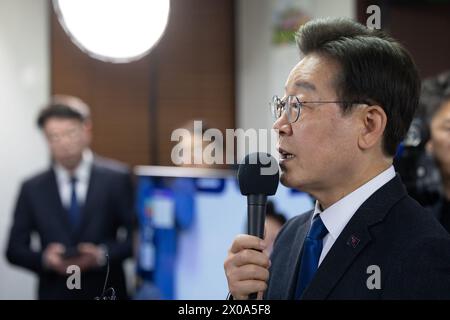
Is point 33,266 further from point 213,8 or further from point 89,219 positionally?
point 213,8

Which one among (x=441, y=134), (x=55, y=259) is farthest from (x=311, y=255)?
(x=55, y=259)

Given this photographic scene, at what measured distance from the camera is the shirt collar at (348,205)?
1.05 metres

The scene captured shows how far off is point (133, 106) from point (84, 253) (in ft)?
6.11

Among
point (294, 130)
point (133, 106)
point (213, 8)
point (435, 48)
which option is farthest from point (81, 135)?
point (435, 48)

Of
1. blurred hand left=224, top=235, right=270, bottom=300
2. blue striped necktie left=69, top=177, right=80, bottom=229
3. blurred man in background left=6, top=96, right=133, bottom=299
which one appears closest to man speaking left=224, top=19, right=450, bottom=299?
blurred hand left=224, top=235, right=270, bottom=300

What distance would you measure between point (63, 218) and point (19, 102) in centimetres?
148

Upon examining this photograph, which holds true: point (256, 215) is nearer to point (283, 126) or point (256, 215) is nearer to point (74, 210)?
point (283, 126)

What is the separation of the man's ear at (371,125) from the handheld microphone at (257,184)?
17cm

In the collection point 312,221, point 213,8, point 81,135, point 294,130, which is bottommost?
point 312,221

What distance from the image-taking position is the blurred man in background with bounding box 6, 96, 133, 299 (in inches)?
88.0

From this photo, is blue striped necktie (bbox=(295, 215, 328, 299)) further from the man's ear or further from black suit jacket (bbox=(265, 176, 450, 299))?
the man's ear

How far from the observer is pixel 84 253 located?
217 cm

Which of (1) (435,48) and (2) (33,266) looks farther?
(1) (435,48)

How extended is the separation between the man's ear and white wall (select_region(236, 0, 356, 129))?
8.50 feet
